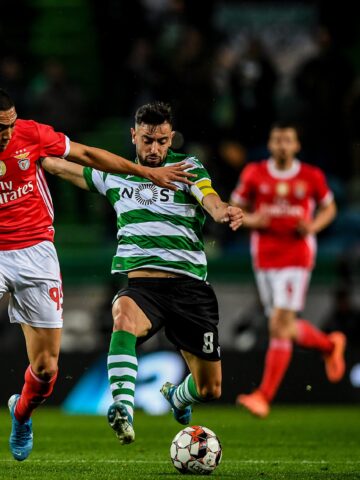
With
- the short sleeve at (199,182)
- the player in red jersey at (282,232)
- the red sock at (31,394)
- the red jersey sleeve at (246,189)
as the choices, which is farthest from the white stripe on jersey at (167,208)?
the red jersey sleeve at (246,189)

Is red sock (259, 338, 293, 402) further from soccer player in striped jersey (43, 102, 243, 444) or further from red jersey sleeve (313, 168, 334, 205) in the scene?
soccer player in striped jersey (43, 102, 243, 444)

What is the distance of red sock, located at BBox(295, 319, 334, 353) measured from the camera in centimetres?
1079

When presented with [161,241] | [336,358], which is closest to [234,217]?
[161,241]

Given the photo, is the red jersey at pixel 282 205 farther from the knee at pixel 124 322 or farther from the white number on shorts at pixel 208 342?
the knee at pixel 124 322

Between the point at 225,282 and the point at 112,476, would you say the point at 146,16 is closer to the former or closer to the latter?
the point at 225,282

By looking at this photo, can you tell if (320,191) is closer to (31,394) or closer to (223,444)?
(223,444)

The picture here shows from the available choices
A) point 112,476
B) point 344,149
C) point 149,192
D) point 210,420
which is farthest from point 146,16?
point 112,476

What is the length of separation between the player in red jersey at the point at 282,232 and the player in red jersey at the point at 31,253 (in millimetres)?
3691

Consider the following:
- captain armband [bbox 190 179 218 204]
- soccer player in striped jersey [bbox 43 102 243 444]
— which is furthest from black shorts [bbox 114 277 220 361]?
captain armband [bbox 190 179 218 204]

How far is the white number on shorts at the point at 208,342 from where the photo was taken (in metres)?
7.20

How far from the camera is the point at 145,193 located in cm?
726

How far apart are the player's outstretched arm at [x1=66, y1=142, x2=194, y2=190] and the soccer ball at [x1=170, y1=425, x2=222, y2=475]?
1.44 meters

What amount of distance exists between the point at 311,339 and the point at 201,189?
13.7ft

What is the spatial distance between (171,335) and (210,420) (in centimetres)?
312
